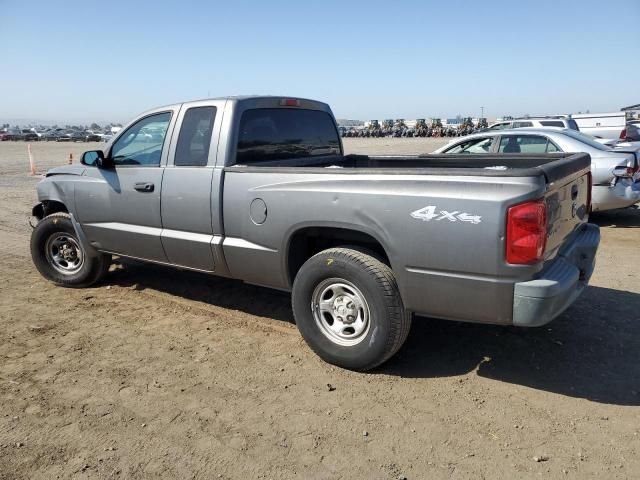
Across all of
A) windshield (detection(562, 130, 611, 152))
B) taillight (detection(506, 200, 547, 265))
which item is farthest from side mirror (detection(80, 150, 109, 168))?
windshield (detection(562, 130, 611, 152))

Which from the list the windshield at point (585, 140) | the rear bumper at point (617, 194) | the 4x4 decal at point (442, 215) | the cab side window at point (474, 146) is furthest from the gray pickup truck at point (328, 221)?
the windshield at point (585, 140)

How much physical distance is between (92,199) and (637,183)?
8.04m

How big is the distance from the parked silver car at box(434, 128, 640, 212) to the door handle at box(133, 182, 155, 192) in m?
5.17

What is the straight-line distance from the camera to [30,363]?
13.1 feet

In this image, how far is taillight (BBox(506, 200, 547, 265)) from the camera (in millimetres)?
2949

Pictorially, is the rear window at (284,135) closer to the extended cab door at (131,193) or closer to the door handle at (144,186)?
the extended cab door at (131,193)

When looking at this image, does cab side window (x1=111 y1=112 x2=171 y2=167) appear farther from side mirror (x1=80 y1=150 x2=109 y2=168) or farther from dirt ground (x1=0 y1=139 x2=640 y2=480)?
dirt ground (x1=0 y1=139 x2=640 y2=480)

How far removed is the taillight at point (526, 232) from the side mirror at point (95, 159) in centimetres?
390

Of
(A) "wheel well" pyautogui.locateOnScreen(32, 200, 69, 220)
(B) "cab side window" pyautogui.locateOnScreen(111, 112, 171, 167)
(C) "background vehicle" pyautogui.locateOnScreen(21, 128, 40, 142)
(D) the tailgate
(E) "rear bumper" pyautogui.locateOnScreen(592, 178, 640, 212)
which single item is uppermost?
(C) "background vehicle" pyautogui.locateOnScreen(21, 128, 40, 142)

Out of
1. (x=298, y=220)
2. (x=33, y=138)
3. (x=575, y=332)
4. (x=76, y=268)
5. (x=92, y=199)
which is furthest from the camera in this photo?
(x=33, y=138)

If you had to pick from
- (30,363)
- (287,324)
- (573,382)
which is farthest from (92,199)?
(573,382)

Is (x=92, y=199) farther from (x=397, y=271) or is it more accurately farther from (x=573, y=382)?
(x=573, y=382)

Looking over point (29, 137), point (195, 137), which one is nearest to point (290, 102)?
point (195, 137)

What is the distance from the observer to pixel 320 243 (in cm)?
416
